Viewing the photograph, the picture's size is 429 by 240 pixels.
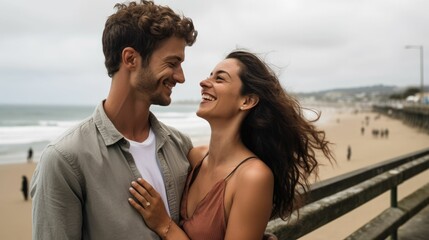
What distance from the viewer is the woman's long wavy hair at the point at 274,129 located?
225cm

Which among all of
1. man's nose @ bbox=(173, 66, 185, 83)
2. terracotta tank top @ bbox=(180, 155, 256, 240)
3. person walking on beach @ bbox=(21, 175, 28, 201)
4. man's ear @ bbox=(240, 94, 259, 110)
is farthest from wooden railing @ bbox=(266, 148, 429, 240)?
person walking on beach @ bbox=(21, 175, 28, 201)

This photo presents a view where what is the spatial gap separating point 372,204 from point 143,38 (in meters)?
9.24

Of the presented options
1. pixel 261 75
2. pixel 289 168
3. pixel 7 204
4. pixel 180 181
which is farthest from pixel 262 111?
pixel 7 204

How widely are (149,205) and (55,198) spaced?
409 millimetres

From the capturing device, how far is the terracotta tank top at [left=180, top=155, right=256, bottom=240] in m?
1.99

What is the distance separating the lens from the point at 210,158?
2.28 metres

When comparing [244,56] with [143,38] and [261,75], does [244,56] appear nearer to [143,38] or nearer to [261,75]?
[261,75]

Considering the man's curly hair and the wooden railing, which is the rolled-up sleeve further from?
the wooden railing

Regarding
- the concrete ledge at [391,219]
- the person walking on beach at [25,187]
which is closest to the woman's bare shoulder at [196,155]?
the concrete ledge at [391,219]

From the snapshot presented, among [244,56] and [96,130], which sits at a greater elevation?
[244,56]

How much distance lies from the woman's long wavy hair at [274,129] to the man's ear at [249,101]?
2 cm

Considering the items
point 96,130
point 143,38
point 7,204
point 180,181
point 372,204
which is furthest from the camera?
point 7,204

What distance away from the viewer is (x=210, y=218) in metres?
2.00

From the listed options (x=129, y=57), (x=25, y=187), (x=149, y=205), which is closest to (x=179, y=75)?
(x=129, y=57)
